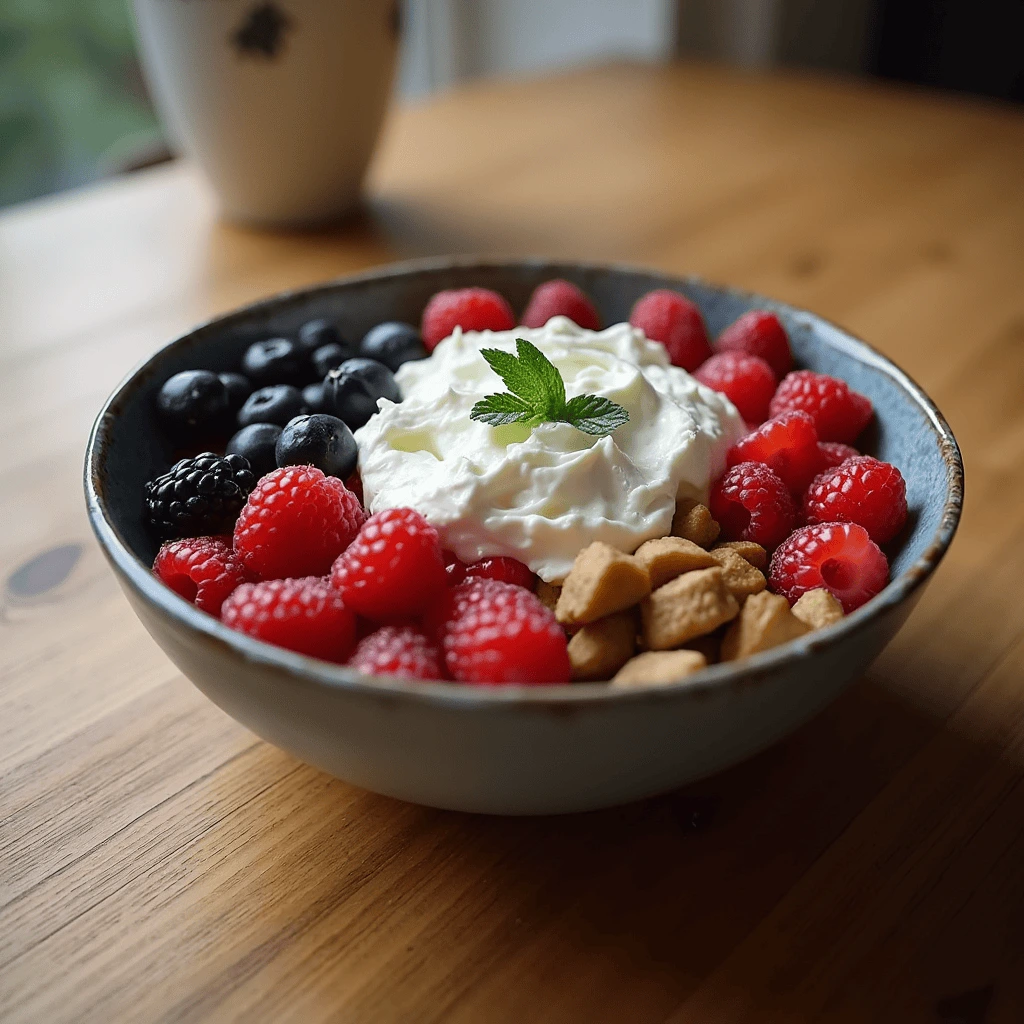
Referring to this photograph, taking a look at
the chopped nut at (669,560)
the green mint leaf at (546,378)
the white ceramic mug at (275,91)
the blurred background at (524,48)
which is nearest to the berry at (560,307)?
the green mint leaf at (546,378)

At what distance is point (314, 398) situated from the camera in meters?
1.14

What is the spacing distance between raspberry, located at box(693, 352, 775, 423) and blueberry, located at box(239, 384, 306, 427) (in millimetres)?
440

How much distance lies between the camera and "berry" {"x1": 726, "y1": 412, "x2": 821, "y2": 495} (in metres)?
1.02

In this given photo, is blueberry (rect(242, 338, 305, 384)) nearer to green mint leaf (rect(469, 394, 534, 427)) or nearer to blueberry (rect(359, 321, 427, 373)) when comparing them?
blueberry (rect(359, 321, 427, 373))

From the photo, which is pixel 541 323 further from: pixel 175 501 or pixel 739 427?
pixel 175 501

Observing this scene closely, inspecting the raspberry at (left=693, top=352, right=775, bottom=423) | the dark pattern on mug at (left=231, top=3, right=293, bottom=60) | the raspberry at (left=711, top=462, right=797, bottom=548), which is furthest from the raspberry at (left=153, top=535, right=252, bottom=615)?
the dark pattern on mug at (left=231, top=3, right=293, bottom=60)

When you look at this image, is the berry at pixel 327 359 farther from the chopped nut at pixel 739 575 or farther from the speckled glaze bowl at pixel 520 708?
the chopped nut at pixel 739 575

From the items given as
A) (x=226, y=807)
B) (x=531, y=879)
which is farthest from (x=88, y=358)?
(x=531, y=879)

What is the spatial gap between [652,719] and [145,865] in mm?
427

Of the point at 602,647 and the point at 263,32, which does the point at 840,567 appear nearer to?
the point at 602,647

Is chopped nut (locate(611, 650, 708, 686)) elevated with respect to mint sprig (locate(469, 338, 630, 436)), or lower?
lower

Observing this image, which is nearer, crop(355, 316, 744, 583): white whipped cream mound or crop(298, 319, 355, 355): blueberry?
crop(355, 316, 744, 583): white whipped cream mound

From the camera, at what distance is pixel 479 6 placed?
11.7 feet

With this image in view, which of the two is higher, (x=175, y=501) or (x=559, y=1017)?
(x=175, y=501)
